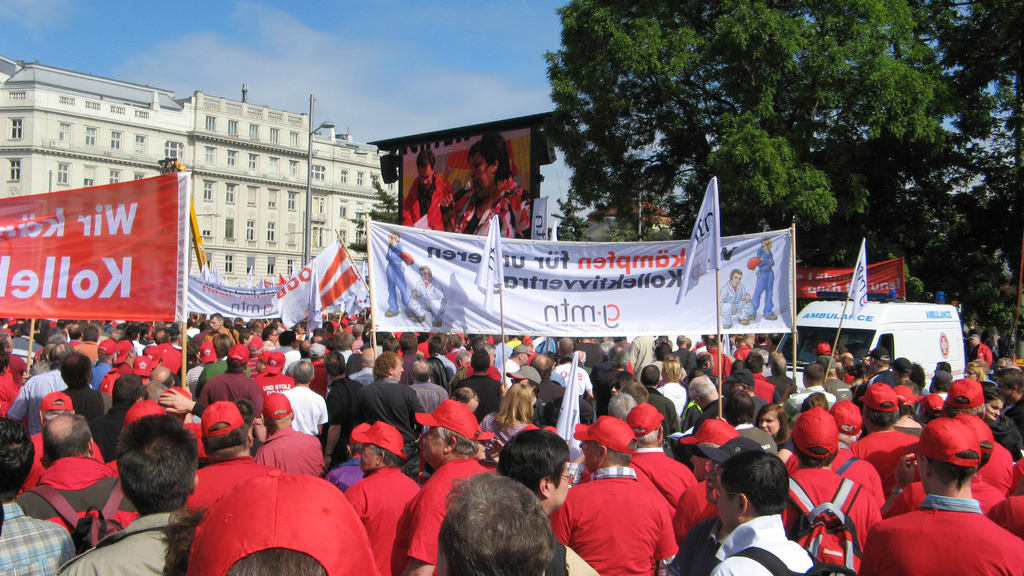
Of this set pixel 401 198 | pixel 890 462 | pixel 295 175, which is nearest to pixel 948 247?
pixel 401 198

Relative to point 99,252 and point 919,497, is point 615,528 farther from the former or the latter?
point 99,252

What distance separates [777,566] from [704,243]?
513 centimetres

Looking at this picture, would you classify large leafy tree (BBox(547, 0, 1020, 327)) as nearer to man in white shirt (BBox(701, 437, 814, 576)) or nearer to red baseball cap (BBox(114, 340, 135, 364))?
red baseball cap (BBox(114, 340, 135, 364))

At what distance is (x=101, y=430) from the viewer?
5664 millimetres

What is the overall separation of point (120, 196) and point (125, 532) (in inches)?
156

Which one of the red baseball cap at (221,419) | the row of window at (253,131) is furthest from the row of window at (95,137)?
the red baseball cap at (221,419)

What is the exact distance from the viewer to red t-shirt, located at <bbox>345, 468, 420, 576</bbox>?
148 inches

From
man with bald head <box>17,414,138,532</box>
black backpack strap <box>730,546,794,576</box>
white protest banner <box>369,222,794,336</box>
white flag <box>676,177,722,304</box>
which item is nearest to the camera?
black backpack strap <box>730,546,794,576</box>

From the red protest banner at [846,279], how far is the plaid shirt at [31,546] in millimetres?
15501

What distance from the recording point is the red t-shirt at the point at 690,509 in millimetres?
3727

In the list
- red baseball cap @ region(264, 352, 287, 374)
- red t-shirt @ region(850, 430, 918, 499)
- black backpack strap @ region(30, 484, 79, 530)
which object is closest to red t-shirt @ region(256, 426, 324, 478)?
black backpack strap @ region(30, 484, 79, 530)

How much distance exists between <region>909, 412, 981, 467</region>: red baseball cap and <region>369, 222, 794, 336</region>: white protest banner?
4.66m

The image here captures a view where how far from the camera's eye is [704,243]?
291 inches

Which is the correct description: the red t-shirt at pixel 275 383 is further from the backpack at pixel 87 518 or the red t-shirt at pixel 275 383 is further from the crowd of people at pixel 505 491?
the backpack at pixel 87 518
